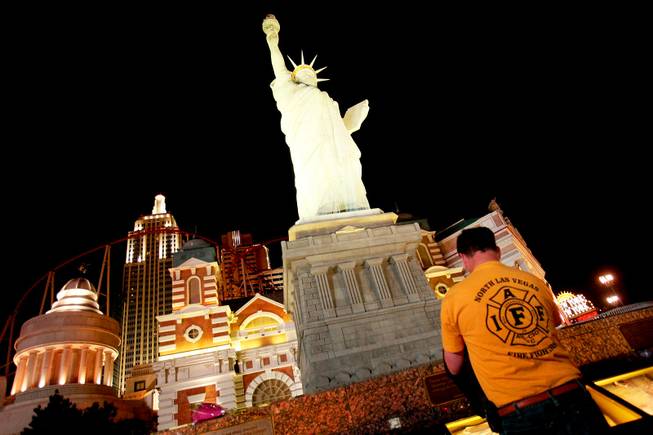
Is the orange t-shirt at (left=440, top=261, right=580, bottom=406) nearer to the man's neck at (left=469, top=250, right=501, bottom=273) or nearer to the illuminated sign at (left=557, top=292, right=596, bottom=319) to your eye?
the man's neck at (left=469, top=250, right=501, bottom=273)

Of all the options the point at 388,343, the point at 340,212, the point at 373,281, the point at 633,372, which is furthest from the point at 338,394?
the point at 340,212

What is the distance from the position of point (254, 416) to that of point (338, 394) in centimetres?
120

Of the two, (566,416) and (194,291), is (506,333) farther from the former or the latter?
(194,291)

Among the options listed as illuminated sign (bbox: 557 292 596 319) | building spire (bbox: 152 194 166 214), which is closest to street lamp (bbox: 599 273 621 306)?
illuminated sign (bbox: 557 292 596 319)

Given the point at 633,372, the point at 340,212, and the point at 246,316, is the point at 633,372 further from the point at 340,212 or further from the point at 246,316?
the point at 246,316

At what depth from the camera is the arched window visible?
2402cm

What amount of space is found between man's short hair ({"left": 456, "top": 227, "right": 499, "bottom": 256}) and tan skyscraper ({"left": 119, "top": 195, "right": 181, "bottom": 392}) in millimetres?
78363

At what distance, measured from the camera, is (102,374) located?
1877cm

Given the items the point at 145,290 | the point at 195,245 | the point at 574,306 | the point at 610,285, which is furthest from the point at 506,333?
the point at 145,290

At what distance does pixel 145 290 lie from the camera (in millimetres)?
79812

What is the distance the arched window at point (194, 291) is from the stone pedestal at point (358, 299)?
13988mm

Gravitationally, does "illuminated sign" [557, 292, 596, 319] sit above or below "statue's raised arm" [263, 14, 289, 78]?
below

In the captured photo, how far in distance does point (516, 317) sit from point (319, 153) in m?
12.1

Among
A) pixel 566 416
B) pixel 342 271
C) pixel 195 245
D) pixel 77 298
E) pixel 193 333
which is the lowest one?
pixel 566 416
